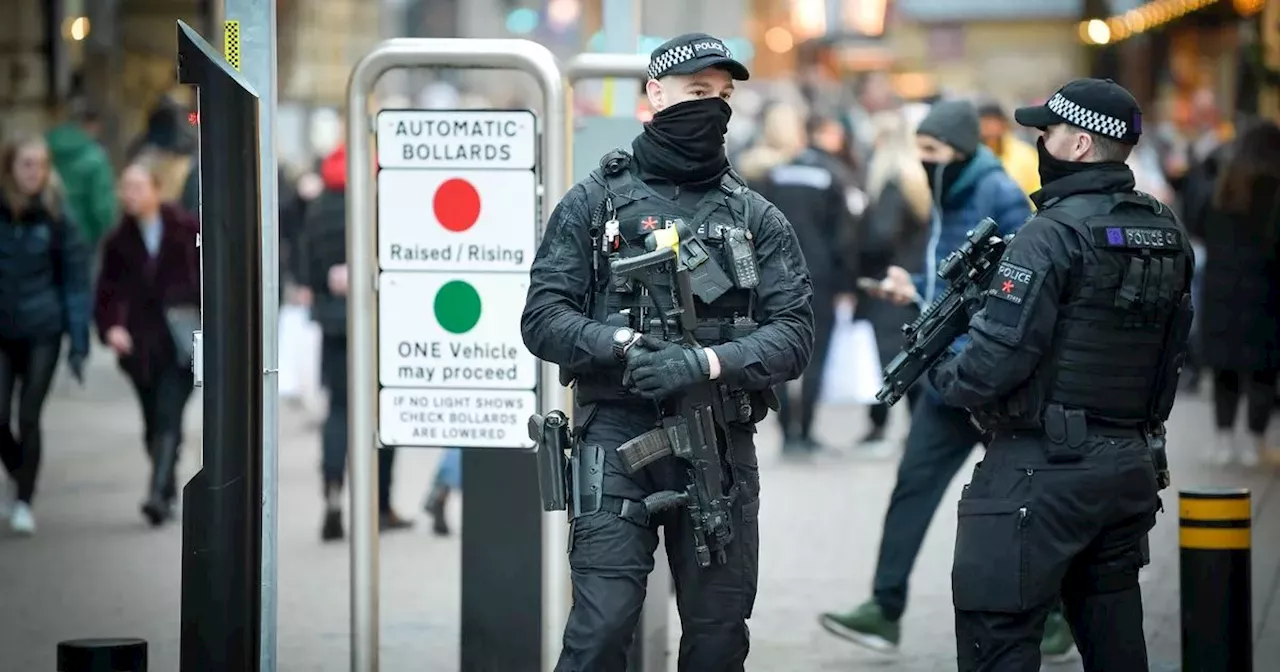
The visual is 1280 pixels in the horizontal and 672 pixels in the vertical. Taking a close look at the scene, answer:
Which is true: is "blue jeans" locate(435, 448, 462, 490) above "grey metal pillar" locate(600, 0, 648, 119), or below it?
below

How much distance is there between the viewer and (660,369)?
16.4 feet

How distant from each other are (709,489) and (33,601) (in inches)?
174

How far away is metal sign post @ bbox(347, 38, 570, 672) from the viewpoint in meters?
6.37

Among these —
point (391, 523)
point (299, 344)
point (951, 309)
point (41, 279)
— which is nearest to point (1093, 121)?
point (951, 309)

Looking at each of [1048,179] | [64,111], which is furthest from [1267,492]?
[64,111]

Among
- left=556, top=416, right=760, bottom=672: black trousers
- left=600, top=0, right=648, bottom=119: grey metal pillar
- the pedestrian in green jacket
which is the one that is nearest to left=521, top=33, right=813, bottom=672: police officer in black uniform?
left=556, top=416, right=760, bottom=672: black trousers

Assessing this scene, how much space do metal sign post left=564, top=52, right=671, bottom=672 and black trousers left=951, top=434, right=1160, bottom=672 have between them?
1164mm

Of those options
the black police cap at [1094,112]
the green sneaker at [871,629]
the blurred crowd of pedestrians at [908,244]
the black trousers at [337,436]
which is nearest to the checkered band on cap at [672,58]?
the black police cap at [1094,112]

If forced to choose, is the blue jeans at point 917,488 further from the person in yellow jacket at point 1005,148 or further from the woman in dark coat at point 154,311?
→ the woman in dark coat at point 154,311

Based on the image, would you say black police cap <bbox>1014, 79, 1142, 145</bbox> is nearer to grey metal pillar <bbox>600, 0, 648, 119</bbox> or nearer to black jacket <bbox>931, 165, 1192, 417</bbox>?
black jacket <bbox>931, 165, 1192, 417</bbox>

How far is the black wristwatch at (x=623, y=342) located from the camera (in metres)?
5.07

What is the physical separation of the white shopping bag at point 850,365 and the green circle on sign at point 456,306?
7016mm

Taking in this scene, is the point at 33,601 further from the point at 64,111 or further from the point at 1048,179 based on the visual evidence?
the point at 64,111

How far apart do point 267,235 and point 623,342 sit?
1.34 meters
